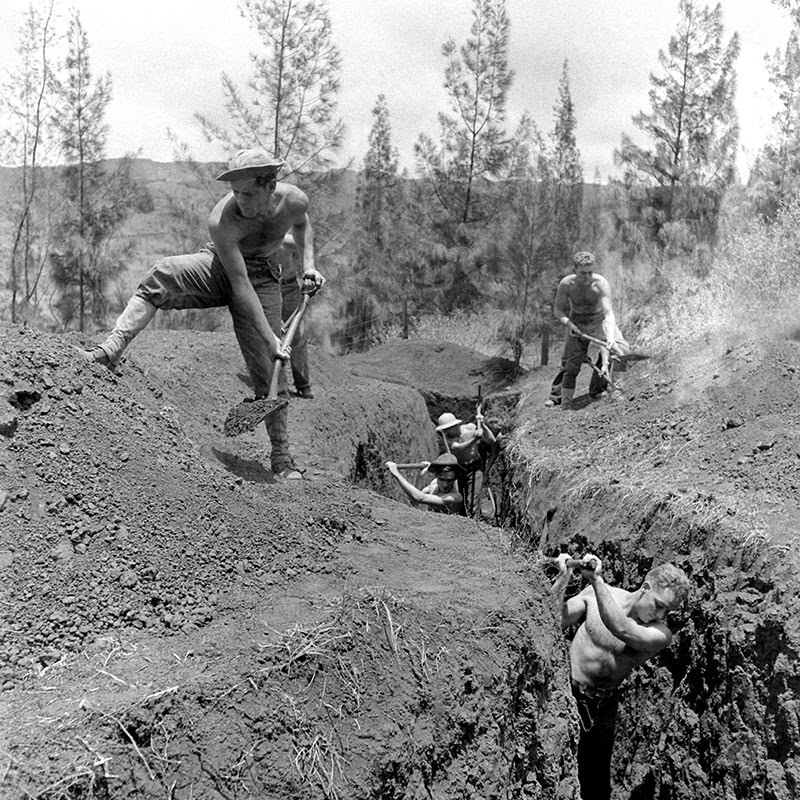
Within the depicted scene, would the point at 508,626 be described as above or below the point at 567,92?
below

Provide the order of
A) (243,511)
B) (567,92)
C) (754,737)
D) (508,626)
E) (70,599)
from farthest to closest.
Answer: (567,92), (754,737), (243,511), (508,626), (70,599)

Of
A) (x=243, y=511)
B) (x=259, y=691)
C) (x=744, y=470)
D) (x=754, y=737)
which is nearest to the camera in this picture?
(x=259, y=691)

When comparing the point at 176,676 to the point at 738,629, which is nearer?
the point at 176,676

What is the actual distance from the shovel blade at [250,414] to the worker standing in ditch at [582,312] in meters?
5.23

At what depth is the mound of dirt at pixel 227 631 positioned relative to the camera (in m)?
2.85

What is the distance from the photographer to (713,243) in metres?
19.5

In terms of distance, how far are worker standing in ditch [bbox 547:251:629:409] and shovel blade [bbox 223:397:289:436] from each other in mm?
5230

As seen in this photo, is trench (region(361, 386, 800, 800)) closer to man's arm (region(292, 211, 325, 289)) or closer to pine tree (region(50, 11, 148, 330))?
man's arm (region(292, 211, 325, 289))

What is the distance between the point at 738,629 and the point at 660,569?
60 cm

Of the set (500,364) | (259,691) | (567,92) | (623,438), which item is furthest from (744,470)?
(567,92)

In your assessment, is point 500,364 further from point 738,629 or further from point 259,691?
point 259,691

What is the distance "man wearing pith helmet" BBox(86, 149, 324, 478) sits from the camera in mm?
5367

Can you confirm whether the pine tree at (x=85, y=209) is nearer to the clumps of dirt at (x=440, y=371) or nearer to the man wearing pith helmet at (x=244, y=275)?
the clumps of dirt at (x=440, y=371)

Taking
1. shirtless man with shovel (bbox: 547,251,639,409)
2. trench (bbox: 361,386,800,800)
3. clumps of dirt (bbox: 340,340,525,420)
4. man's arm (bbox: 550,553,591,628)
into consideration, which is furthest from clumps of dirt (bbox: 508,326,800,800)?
clumps of dirt (bbox: 340,340,525,420)
